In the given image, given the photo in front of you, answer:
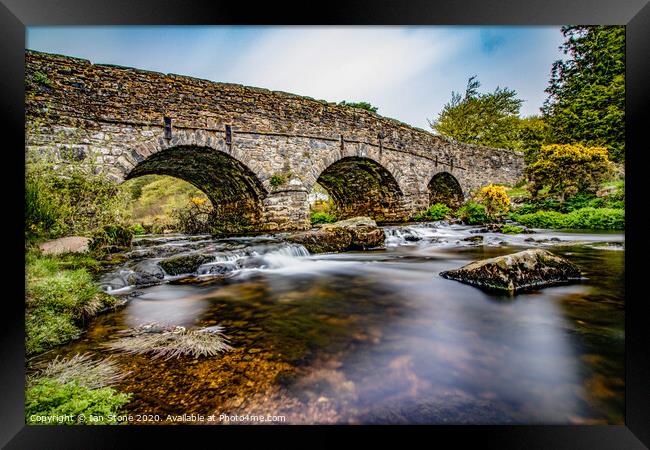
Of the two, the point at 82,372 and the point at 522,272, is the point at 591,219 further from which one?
the point at 82,372

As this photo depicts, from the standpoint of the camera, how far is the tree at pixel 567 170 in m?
5.12

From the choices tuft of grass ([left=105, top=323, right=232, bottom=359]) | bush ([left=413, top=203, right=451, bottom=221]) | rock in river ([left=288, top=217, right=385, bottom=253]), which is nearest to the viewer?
tuft of grass ([left=105, top=323, right=232, bottom=359])

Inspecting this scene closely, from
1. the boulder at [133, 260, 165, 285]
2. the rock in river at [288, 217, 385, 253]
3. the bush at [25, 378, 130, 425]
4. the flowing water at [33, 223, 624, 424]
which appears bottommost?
the bush at [25, 378, 130, 425]

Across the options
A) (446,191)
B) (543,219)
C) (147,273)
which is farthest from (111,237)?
(446,191)

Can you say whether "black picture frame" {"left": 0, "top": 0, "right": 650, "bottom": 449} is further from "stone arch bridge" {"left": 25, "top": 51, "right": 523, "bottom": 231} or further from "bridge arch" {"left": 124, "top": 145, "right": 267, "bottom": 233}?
"bridge arch" {"left": 124, "top": 145, "right": 267, "bottom": 233}

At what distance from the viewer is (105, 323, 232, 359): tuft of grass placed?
1.70 m

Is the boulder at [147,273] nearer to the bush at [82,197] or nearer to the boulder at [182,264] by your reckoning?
the boulder at [182,264]

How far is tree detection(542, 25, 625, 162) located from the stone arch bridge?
4.76m

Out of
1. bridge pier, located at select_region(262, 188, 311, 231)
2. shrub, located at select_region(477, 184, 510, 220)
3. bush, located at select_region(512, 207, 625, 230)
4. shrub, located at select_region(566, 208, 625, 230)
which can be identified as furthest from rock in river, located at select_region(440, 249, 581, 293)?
shrub, located at select_region(477, 184, 510, 220)

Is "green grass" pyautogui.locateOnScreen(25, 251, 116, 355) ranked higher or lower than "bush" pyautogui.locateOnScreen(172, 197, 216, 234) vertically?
lower

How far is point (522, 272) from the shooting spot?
9.44ft
